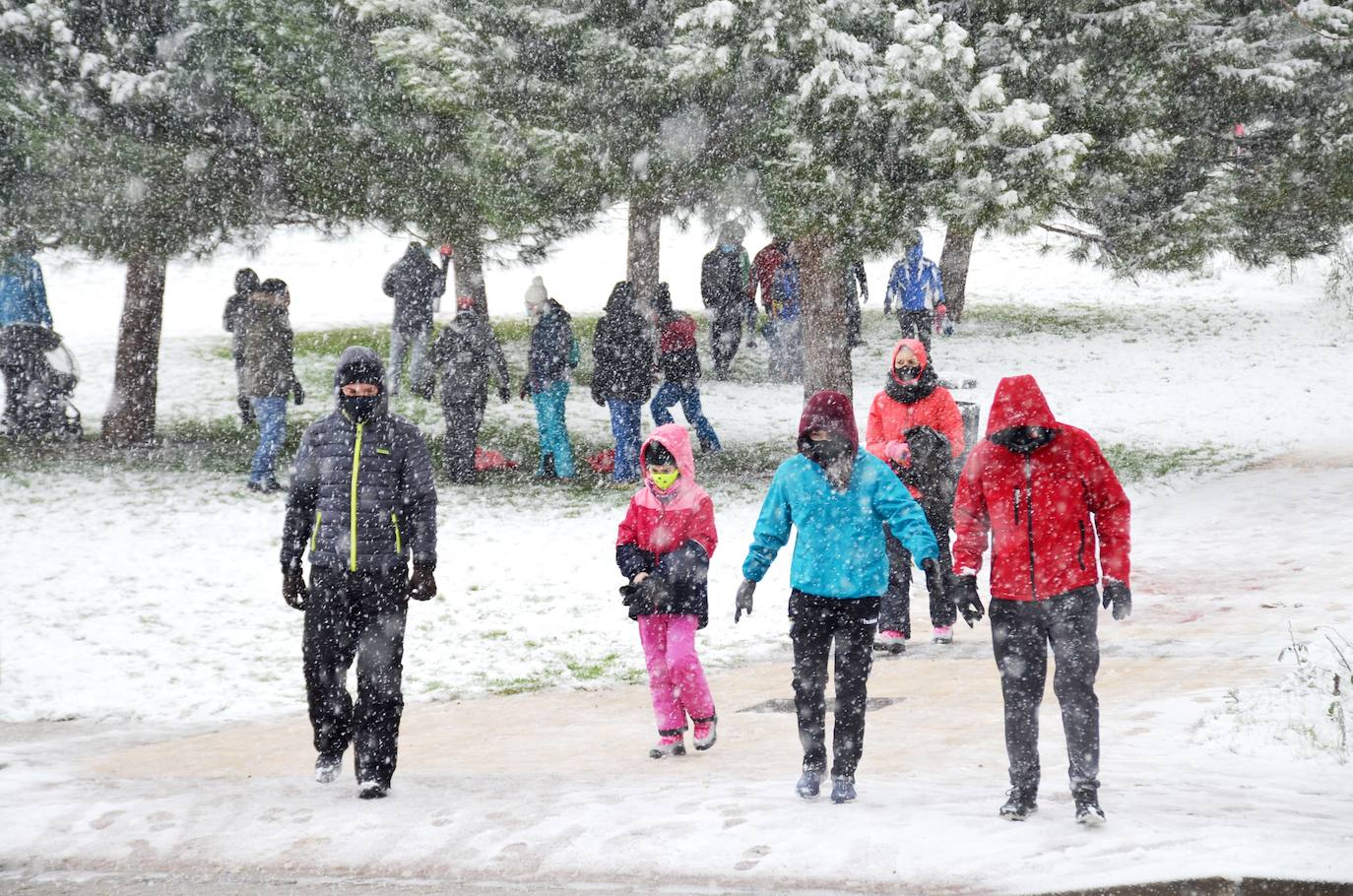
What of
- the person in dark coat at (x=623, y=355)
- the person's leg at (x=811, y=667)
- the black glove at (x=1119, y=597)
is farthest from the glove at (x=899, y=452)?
the person in dark coat at (x=623, y=355)

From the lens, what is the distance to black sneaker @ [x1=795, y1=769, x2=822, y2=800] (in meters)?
5.67

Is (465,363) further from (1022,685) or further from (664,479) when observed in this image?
(1022,685)

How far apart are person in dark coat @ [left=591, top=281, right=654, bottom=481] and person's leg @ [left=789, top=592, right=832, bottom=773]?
7976 mm

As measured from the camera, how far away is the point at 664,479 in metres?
6.49

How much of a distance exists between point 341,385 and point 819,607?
86.1 inches

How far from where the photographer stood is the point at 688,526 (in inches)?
257

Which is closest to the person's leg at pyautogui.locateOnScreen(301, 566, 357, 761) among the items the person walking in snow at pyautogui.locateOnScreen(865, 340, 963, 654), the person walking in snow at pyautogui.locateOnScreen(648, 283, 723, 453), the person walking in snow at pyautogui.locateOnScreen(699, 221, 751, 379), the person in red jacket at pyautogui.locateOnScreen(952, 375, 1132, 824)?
the person in red jacket at pyautogui.locateOnScreen(952, 375, 1132, 824)

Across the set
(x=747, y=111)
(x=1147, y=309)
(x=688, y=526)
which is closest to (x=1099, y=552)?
(x=688, y=526)

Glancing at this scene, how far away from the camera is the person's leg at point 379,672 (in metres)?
5.98

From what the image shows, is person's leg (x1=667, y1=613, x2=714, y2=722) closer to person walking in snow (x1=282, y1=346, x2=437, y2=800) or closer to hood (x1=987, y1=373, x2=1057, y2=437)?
person walking in snow (x1=282, y1=346, x2=437, y2=800)

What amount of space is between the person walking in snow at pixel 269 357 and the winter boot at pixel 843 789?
8.55m

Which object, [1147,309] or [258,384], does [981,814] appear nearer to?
[258,384]

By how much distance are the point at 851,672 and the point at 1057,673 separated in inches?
32.0

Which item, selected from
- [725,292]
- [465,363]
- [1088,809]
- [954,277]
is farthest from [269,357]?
[954,277]
